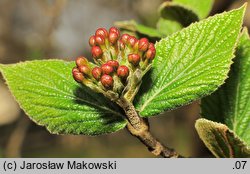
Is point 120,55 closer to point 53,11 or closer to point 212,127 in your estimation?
point 212,127

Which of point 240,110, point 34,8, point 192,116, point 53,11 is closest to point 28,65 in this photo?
point 240,110

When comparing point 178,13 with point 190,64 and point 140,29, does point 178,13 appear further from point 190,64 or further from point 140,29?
Answer: point 190,64

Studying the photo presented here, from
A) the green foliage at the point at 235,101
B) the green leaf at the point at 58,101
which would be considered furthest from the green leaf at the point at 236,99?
the green leaf at the point at 58,101

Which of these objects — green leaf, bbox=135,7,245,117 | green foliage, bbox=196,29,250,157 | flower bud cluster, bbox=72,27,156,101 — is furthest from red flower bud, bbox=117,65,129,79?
green foliage, bbox=196,29,250,157

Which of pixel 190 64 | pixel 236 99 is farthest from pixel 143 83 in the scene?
pixel 236 99

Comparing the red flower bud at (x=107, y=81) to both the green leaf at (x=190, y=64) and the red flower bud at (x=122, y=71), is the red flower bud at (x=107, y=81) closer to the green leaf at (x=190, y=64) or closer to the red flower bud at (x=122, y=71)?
the red flower bud at (x=122, y=71)
